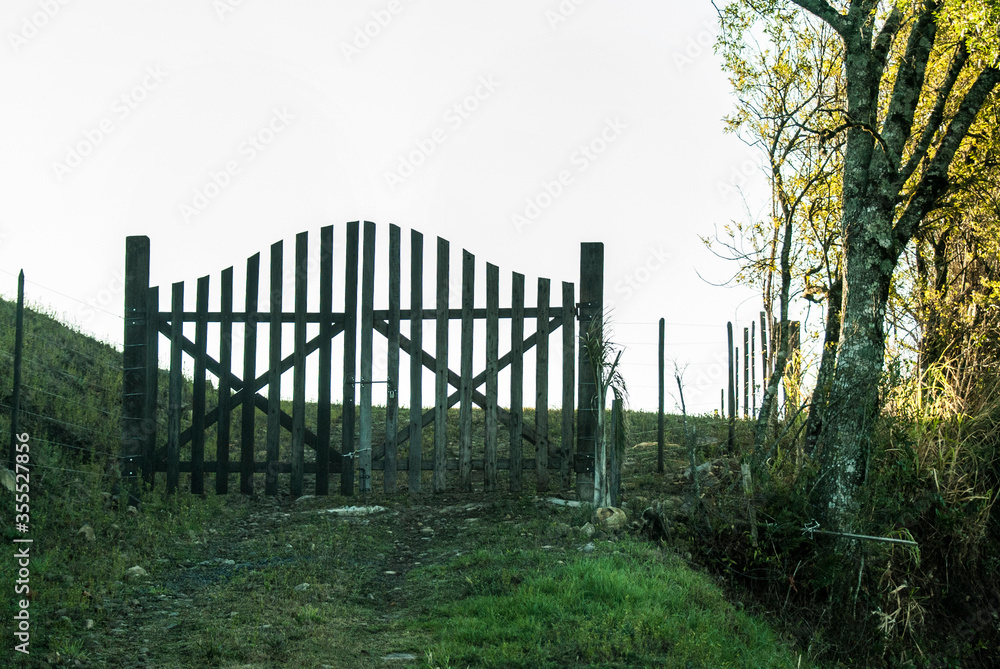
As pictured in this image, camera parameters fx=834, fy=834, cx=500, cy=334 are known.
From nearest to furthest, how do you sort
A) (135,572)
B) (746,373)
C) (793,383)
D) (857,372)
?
(135,572) → (857,372) → (793,383) → (746,373)

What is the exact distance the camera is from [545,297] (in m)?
9.62

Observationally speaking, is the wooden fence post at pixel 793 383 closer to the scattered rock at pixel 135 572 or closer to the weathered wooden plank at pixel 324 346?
the weathered wooden plank at pixel 324 346

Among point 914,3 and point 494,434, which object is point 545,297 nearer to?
point 494,434

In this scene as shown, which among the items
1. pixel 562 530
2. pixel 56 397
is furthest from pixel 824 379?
pixel 56 397

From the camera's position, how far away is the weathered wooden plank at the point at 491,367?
9625 millimetres

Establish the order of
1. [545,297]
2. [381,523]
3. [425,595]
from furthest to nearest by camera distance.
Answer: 1. [545,297]
2. [381,523]
3. [425,595]

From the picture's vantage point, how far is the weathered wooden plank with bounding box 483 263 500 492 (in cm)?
962

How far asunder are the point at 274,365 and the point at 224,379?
27.4 inches

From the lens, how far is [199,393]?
32.8 ft

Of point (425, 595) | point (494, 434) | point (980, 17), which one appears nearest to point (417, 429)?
point (494, 434)

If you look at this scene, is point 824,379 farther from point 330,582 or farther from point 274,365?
point 274,365

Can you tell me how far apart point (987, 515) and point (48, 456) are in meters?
9.88

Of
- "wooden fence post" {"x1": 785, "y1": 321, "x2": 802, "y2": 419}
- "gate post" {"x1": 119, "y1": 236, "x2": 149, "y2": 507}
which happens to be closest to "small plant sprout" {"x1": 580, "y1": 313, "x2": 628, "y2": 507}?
"wooden fence post" {"x1": 785, "y1": 321, "x2": 802, "y2": 419}

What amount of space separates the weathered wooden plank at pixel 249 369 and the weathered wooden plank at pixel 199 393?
50cm
